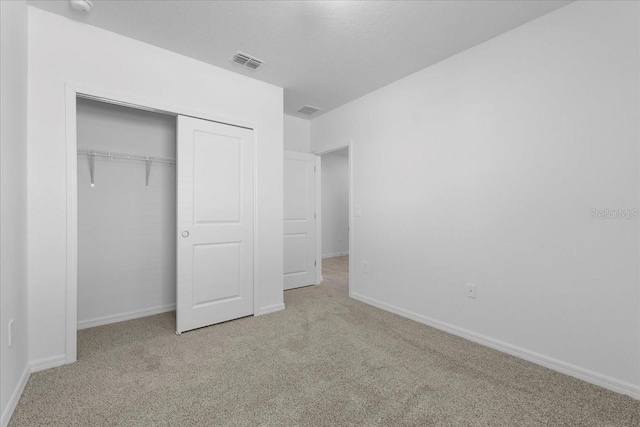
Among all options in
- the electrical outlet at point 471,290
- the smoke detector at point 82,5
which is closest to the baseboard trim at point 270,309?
the electrical outlet at point 471,290

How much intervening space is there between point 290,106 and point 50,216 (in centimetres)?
290

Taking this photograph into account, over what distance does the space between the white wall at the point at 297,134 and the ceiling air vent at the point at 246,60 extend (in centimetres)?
148

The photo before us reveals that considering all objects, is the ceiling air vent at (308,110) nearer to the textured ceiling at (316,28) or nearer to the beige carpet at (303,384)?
the textured ceiling at (316,28)

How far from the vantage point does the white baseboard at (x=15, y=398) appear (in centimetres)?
148

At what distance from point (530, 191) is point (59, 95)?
3685 millimetres

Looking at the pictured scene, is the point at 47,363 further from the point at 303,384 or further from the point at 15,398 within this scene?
the point at 303,384

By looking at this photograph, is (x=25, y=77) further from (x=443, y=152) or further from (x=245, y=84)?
(x=443, y=152)

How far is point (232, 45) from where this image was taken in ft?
8.22

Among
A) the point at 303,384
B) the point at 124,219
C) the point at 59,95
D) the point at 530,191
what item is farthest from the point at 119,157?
the point at 530,191

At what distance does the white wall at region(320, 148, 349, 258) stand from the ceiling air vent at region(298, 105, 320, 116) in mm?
2735

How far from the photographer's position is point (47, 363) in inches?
80.9

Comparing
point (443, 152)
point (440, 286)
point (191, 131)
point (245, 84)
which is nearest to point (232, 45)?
point (245, 84)

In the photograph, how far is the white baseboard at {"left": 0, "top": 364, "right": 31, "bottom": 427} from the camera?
58.2 inches

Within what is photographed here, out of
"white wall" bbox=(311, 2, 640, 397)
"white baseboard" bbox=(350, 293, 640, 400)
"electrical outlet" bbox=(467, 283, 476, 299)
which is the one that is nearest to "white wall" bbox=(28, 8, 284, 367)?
"white wall" bbox=(311, 2, 640, 397)
